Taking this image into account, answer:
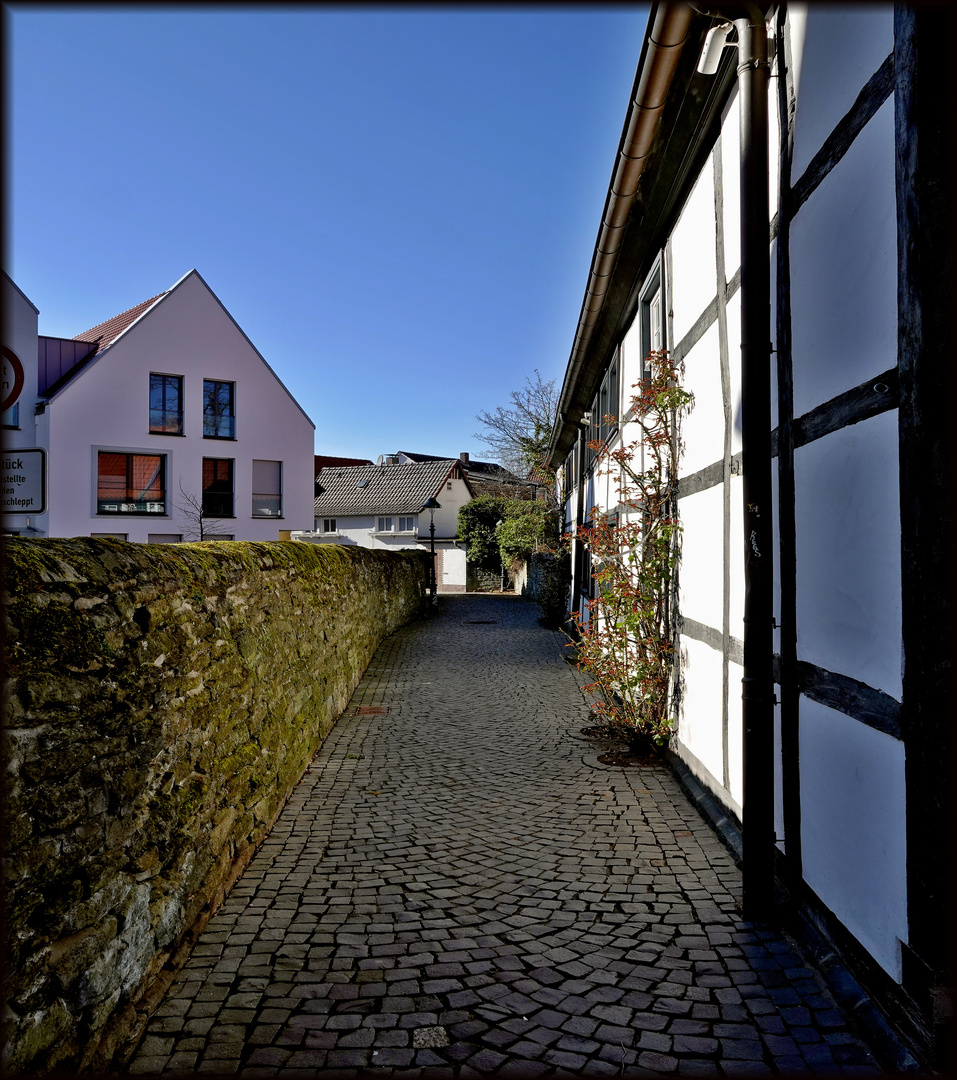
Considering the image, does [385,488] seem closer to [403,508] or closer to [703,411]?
[403,508]

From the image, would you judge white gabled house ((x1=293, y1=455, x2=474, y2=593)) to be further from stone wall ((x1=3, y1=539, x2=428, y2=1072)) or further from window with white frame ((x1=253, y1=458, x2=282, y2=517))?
stone wall ((x1=3, y1=539, x2=428, y2=1072))

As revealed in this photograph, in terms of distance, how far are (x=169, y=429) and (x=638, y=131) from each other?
25.2 meters

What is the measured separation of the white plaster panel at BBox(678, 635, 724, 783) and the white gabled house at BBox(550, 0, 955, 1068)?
0.12ft

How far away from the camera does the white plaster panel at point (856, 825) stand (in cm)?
252

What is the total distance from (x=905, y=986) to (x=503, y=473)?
113 feet

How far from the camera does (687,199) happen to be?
5824 mm

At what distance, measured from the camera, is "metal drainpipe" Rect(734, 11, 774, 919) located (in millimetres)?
3465

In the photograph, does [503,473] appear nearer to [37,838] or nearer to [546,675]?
[546,675]

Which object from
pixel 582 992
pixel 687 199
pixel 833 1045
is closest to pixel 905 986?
pixel 833 1045

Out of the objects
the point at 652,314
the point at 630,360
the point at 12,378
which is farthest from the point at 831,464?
the point at 630,360

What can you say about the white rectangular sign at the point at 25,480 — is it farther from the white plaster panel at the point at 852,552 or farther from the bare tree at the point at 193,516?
the bare tree at the point at 193,516

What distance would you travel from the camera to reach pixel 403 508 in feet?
136

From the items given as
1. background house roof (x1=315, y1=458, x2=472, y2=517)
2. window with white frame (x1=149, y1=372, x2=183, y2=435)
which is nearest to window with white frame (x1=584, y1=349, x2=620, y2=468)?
window with white frame (x1=149, y1=372, x2=183, y2=435)

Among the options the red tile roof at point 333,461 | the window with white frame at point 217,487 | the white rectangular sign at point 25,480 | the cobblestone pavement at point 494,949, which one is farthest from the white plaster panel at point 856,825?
the red tile roof at point 333,461
